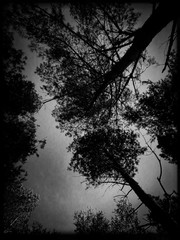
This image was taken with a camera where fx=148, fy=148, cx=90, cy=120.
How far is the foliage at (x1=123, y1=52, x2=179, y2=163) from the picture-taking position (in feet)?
15.7

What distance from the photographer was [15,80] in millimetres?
5102

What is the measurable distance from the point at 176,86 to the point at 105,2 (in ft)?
10.9

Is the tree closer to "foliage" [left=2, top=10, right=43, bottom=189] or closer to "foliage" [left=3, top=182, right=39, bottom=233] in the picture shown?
"foliage" [left=2, top=10, right=43, bottom=189]

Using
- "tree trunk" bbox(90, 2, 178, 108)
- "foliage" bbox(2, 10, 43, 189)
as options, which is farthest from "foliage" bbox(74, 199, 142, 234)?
"tree trunk" bbox(90, 2, 178, 108)

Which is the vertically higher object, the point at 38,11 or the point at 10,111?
the point at 38,11

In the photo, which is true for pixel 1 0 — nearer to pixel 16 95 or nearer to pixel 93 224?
pixel 16 95

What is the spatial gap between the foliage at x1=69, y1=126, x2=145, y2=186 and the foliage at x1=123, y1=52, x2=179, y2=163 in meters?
0.83

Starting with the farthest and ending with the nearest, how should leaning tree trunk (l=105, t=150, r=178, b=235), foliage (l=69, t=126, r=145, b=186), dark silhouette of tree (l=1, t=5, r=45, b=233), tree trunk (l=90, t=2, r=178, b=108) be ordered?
Result: foliage (l=69, t=126, r=145, b=186), dark silhouette of tree (l=1, t=5, r=45, b=233), leaning tree trunk (l=105, t=150, r=178, b=235), tree trunk (l=90, t=2, r=178, b=108)

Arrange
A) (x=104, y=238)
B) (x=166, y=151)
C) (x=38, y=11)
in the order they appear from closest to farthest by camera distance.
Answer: (x=38, y=11)
(x=166, y=151)
(x=104, y=238)

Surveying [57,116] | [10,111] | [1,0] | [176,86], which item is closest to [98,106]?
[57,116]

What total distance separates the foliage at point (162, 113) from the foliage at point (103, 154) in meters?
0.83

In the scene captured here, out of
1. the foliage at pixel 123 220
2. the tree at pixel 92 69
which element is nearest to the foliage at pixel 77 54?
the tree at pixel 92 69

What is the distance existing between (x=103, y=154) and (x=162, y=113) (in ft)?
9.33

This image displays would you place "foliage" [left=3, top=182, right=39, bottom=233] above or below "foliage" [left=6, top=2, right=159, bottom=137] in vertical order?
below
